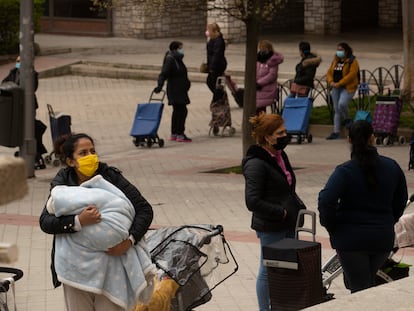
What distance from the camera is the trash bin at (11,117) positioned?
14477mm

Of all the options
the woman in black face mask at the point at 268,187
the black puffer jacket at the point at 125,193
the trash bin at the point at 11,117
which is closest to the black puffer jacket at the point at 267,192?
the woman in black face mask at the point at 268,187

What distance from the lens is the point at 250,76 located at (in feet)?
52.7

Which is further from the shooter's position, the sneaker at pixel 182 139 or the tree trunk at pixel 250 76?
the sneaker at pixel 182 139

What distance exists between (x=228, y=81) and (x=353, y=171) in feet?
44.3

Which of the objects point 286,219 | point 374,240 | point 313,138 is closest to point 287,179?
point 286,219

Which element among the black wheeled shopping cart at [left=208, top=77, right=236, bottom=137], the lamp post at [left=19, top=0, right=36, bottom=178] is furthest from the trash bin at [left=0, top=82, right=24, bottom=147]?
the black wheeled shopping cart at [left=208, top=77, right=236, bottom=137]

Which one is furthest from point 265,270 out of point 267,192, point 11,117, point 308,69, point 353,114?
point 353,114

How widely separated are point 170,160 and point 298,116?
8.23 ft

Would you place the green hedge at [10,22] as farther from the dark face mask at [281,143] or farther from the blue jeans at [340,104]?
the dark face mask at [281,143]

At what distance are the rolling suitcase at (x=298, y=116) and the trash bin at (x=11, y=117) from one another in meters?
5.30

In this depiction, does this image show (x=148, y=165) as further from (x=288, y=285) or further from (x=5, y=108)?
(x=288, y=285)

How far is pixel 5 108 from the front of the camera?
14516 mm

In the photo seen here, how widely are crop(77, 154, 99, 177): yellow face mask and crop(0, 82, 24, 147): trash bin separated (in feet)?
26.5

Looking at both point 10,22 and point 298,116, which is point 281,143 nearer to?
point 298,116
